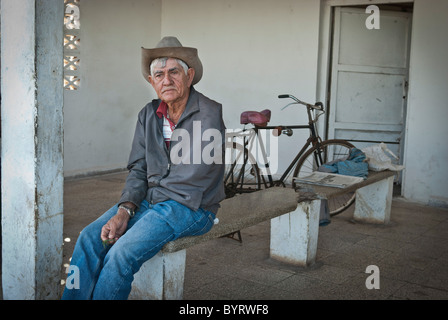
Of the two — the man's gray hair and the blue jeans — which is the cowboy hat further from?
the blue jeans

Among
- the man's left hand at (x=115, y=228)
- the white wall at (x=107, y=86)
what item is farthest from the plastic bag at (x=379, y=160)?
the white wall at (x=107, y=86)

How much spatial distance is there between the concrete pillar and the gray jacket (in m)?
0.41

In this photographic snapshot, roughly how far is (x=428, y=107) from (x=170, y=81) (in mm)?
4146

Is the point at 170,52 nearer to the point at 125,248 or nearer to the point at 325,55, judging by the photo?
the point at 125,248

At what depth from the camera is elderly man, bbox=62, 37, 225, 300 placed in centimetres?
235

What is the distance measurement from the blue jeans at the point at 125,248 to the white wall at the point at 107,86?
4.65 metres

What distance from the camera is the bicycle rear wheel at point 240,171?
482 cm

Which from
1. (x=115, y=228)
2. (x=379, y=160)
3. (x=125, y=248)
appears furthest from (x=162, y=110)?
(x=379, y=160)

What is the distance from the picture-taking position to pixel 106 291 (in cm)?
227

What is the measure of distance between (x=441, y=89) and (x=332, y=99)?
1463mm

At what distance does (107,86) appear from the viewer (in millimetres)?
7379

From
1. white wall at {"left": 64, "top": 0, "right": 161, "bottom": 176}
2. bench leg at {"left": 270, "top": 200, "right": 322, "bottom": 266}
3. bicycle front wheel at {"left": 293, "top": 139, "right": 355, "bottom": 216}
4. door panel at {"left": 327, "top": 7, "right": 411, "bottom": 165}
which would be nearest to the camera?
bench leg at {"left": 270, "top": 200, "right": 322, "bottom": 266}

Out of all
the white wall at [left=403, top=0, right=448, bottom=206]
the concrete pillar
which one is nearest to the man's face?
the concrete pillar
